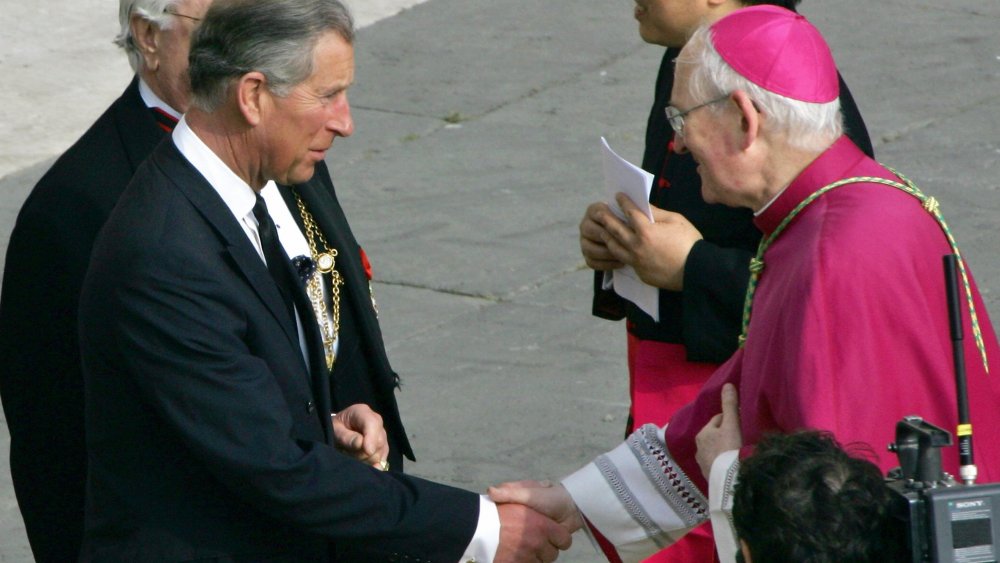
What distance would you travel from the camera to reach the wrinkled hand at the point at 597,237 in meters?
4.02

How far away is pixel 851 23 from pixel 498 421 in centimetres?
509

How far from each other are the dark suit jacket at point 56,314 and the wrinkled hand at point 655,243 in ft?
3.65

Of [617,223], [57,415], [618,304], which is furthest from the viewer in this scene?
[618,304]

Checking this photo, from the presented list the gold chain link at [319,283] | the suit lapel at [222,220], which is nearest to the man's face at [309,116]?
the suit lapel at [222,220]

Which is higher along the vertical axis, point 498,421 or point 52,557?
point 52,557

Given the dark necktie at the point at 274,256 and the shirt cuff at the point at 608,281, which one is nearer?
the dark necktie at the point at 274,256

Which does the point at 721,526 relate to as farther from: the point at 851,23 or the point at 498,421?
the point at 851,23

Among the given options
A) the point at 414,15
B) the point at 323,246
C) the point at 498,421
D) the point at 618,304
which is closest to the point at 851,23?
the point at 414,15

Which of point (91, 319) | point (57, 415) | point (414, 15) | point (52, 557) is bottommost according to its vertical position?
point (414, 15)

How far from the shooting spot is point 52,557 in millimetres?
3816

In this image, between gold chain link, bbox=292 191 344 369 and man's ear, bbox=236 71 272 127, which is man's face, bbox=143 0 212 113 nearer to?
gold chain link, bbox=292 191 344 369

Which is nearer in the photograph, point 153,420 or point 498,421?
point 153,420

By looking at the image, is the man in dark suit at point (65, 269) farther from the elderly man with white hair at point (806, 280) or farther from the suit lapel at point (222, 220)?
the elderly man with white hair at point (806, 280)

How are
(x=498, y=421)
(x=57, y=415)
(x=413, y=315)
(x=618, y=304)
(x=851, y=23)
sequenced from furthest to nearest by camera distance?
(x=851, y=23) → (x=413, y=315) → (x=498, y=421) → (x=618, y=304) → (x=57, y=415)
